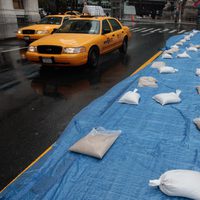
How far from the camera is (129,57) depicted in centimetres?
1060

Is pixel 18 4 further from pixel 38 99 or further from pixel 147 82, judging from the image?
pixel 147 82

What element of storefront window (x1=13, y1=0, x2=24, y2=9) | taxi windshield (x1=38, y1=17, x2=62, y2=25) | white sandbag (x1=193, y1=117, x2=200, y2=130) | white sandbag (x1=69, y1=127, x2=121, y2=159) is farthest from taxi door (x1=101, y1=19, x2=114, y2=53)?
storefront window (x1=13, y1=0, x2=24, y2=9)

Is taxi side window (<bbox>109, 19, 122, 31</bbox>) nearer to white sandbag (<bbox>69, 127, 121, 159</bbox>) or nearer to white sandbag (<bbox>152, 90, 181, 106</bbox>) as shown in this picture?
white sandbag (<bbox>152, 90, 181, 106</bbox>)

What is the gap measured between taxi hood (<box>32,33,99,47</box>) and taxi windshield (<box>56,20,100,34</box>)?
1.22 ft

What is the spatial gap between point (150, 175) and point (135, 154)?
368 millimetres

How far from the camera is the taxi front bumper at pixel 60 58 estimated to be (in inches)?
292

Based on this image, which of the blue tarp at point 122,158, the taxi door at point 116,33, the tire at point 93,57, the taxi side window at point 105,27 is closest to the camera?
the blue tarp at point 122,158

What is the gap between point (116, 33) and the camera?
9977 millimetres

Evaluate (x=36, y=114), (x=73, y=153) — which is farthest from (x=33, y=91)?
(x=73, y=153)

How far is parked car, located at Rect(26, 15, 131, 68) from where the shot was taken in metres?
7.48

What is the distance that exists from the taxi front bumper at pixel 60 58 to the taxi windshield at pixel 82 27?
1354 mm

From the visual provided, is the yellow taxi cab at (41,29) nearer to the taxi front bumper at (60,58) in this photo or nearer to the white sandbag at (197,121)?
the taxi front bumper at (60,58)

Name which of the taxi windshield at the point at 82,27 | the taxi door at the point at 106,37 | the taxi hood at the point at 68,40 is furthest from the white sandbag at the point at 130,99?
the taxi windshield at the point at 82,27

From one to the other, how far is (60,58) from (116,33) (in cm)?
344
